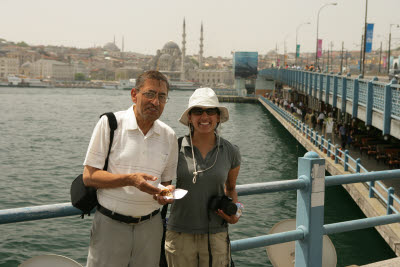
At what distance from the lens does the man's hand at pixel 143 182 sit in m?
2.66

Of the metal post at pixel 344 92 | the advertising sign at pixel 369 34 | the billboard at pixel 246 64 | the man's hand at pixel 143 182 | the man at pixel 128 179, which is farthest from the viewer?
the billboard at pixel 246 64

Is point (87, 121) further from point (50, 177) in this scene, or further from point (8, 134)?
point (50, 177)

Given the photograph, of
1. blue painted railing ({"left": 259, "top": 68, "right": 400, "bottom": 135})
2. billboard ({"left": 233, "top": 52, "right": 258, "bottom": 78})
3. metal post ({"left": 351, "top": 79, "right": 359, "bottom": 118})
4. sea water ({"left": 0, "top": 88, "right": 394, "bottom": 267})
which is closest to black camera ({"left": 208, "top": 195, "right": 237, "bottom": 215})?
sea water ({"left": 0, "top": 88, "right": 394, "bottom": 267})

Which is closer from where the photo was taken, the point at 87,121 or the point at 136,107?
the point at 136,107

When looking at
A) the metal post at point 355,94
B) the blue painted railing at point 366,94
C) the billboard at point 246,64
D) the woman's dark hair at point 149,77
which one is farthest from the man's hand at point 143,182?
the billboard at point 246,64

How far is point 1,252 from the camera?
13.4 meters

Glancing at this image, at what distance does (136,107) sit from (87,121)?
6056 cm

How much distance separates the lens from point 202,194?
321cm

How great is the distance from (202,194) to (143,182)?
65 cm

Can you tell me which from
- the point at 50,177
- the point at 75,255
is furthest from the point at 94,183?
the point at 50,177

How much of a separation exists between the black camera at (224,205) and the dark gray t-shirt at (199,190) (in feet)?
0.17

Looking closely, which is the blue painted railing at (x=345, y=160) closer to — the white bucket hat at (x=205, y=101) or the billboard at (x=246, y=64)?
the white bucket hat at (x=205, y=101)

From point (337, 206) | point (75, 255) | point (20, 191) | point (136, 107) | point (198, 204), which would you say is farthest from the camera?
point (20, 191)

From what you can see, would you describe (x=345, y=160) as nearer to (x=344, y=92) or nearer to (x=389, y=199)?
(x=344, y=92)
